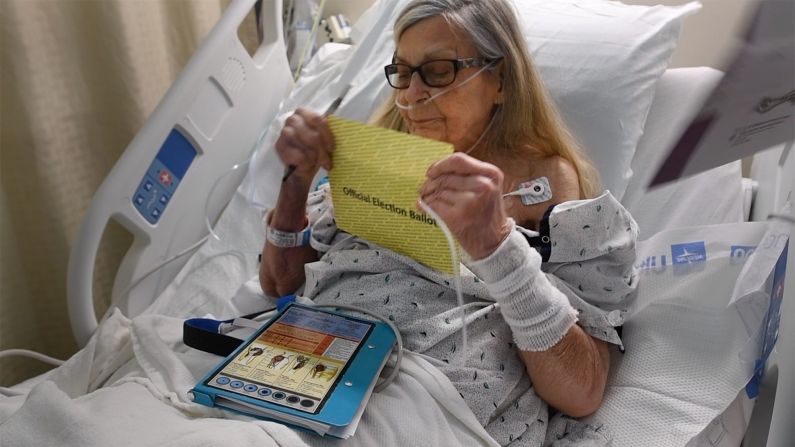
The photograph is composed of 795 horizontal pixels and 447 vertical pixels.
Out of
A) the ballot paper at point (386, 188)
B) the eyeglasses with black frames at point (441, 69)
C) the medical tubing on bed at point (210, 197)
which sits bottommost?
the medical tubing on bed at point (210, 197)

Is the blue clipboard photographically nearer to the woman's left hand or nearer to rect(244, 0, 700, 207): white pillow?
the woman's left hand

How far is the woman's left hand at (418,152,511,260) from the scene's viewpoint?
87 cm

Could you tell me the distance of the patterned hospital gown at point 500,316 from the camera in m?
1.02

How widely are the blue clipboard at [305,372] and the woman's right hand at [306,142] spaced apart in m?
0.26

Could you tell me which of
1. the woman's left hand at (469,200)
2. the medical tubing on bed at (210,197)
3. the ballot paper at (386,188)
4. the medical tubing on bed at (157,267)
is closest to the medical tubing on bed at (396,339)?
the ballot paper at (386,188)

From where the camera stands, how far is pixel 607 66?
5.18 ft

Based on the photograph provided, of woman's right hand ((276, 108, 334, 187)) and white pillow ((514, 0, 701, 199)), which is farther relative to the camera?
white pillow ((514, 0, 701, 199))

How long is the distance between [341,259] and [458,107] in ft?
1.14

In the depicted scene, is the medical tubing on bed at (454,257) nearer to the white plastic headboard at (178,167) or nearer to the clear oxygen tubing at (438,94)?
the clear oxygen tubing at (438,94)

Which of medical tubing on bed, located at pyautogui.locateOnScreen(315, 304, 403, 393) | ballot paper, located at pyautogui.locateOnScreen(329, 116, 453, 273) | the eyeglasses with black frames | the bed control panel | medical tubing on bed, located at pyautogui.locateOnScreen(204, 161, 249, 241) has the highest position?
the eyeglasses with black frames

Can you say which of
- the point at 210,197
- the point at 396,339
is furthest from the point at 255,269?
the point at 396,339

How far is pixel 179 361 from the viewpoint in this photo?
1045 mm

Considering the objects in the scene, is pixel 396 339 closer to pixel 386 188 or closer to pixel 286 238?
pixel 386 188

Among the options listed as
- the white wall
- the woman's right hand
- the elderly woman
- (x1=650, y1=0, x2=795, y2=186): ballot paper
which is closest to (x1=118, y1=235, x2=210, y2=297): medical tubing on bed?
the elderly woman
